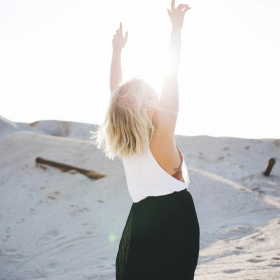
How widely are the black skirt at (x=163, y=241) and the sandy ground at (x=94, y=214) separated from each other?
1.56 metres

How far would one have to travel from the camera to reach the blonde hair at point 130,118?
4.71 ft

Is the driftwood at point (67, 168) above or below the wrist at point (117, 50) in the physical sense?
below

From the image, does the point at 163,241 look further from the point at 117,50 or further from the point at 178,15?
the point at 117,50

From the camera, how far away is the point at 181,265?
1602 millimetres

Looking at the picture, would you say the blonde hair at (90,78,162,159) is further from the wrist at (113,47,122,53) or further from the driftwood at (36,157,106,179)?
the driftwood at (36,157,106,179)

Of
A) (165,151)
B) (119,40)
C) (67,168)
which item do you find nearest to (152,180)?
(165,151)

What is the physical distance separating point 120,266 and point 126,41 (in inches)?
65.1

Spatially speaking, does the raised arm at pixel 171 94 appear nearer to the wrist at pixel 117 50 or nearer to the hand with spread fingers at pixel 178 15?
the hand with spread fingers at pixel 178 15

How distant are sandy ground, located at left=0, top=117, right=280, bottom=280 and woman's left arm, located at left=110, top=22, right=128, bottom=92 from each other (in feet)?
7.29

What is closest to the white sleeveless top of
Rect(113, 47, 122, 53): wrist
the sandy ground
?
Rect(113, 47, 122, 53): wrist

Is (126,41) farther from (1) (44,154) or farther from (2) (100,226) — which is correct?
(1) (44,154)

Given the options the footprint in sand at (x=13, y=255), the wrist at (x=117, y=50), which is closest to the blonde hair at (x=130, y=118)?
the wrist at (x=117, y=50)

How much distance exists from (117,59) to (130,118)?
0.82m

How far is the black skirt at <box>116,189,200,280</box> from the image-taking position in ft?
5.15
